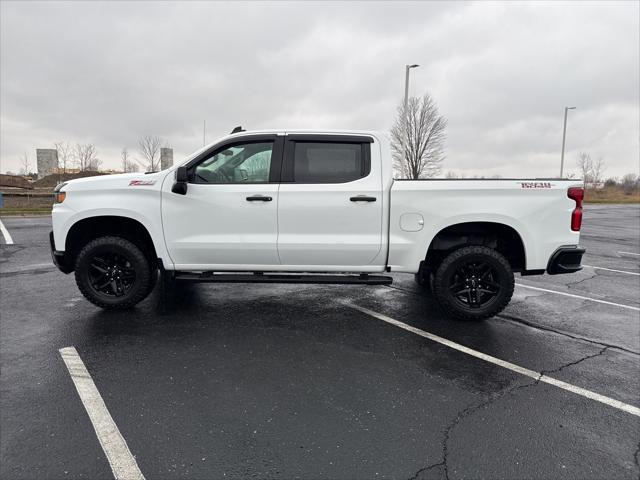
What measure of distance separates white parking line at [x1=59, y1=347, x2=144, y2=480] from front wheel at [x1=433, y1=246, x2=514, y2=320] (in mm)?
3435

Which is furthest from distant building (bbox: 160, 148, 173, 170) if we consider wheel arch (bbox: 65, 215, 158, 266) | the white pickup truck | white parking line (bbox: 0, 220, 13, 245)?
the white pickup truck

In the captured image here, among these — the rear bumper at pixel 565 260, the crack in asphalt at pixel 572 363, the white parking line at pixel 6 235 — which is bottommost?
the crack in asphalt at pixel 572 363

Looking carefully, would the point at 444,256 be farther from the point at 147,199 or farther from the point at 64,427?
the point at 64,427

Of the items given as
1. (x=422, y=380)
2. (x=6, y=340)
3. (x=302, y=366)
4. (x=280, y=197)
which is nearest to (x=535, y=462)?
(x=422, y=380)

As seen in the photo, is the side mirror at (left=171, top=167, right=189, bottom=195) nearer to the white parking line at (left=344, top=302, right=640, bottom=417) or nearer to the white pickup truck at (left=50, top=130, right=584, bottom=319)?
the white pickup truck at (left=50, top=130, right=584, bottom=319)

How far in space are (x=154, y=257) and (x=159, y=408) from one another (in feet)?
8.29

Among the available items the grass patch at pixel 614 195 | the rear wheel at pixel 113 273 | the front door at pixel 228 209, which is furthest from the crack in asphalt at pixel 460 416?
the grass patch at pixel 614 195

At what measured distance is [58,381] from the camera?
326cm

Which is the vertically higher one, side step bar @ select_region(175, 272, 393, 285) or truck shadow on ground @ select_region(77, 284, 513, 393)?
side step bar @ select_region(175, 272, 393, 285)

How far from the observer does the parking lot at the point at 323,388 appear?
93.7 inches

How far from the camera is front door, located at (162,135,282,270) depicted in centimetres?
464

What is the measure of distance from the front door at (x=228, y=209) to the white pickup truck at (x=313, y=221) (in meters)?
0.01

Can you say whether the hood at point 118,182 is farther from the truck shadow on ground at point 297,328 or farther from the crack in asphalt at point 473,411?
the crack in asphalt at point 473,411

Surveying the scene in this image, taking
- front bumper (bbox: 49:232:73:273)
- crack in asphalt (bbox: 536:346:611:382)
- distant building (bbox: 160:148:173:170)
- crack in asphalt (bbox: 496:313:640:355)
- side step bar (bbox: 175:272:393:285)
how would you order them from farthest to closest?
distant building (bbox: 160:148:173:170), front bumper (bbox: 49:232:73:273), side step bar (bbox: 175:272:393:285), crack in asphalt (bbox: 496:313:640:355), crack in asphalt (bbox: 536:346:611:382)
